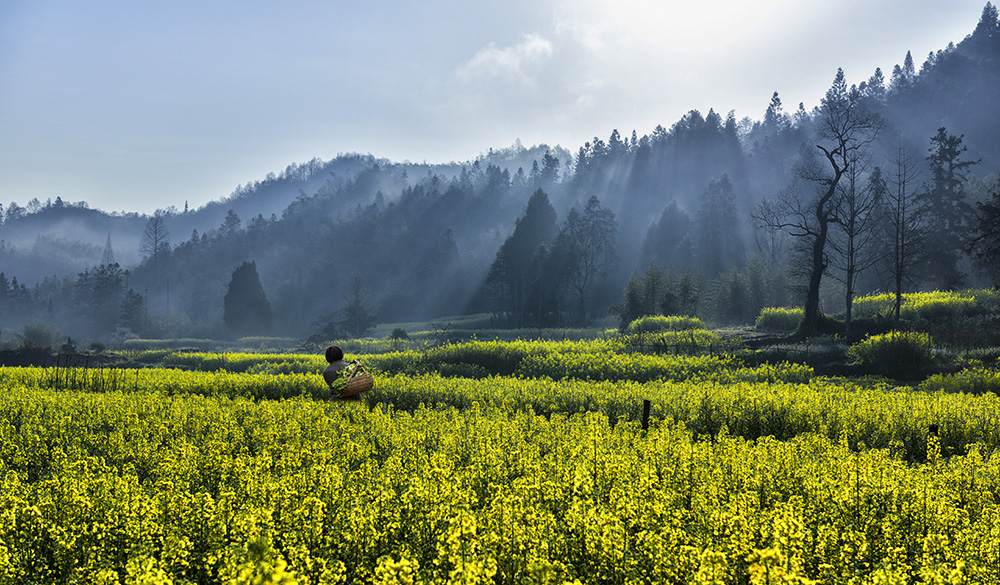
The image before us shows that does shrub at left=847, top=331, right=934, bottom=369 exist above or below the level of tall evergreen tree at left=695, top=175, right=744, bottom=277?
below

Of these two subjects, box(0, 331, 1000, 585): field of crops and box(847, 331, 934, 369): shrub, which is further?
box(847, 331, 934, 369): shrub

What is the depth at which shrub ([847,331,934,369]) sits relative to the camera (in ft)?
74.1

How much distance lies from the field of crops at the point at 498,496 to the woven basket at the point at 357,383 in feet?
2.18

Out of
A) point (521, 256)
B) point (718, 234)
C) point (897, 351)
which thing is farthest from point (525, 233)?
point (897, 351)

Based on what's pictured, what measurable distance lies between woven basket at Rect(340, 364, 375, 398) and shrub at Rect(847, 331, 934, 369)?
66.6 ft

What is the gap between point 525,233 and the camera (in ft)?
220

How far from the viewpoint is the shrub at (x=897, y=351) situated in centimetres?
2258

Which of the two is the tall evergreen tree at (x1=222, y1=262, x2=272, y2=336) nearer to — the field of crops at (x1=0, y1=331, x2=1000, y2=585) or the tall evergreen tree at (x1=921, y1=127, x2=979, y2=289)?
the field of crops at (x1=0, y1=331, x2=1000, y2=585)

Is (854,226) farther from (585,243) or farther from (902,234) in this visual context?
(585,243)

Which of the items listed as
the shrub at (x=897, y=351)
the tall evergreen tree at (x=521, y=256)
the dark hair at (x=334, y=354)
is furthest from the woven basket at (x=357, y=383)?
the tall evergreen tree at (x=521, y=256)

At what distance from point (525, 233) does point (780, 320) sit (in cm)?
3391

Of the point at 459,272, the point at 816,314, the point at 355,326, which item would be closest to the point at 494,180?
the point at 459,272

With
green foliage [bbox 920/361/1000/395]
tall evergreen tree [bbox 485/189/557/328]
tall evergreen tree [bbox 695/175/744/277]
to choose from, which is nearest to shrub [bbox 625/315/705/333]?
green foliage [bbox 920/361/1000/395]

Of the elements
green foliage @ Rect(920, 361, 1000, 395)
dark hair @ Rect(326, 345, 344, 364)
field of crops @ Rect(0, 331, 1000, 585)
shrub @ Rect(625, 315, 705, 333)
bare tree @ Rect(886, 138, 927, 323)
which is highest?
bare tree @ Rect(886, 138, 927, 323)
